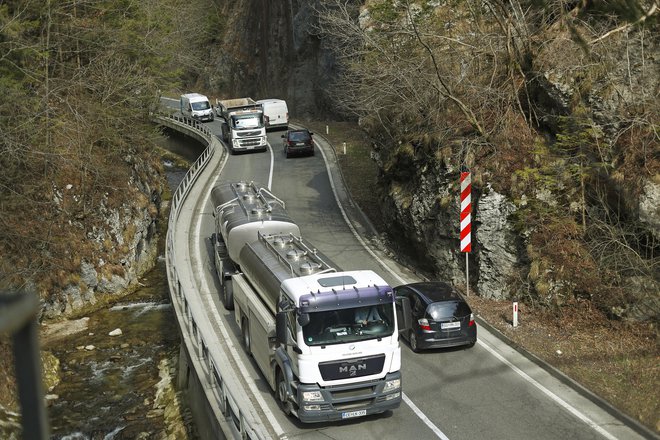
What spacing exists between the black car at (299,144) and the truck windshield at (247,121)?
101 inches

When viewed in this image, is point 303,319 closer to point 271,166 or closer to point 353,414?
point 353,414

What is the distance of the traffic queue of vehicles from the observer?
13.2 metres

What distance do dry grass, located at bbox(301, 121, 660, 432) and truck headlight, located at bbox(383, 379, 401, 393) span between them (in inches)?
174

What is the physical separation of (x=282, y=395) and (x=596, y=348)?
7929 mm

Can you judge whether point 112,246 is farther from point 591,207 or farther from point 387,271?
point 591,207

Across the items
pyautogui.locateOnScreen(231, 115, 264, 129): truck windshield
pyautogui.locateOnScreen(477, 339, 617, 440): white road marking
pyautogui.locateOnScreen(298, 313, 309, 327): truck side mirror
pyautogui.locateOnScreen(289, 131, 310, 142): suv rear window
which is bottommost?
pyautogui.locateOnScreen(477, 339, 617, 440): white road marking

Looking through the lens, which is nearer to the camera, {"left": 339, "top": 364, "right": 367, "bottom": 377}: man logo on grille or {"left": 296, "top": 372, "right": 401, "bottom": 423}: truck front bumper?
{"left": 296, "top": 372, "right": 401, "bottom": 423}: truck front bumper

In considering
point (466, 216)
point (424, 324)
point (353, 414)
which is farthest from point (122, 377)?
point (466, 216)

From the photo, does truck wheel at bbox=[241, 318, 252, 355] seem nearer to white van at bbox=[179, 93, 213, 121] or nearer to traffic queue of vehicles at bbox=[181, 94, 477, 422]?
traffic queue of vehicles at bbox=[181, 94, 477, 422]

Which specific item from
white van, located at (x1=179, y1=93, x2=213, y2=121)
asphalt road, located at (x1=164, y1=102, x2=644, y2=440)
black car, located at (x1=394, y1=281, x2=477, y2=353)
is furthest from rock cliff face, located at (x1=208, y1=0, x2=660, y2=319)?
white van, located at (x1=179, y1=93, x2=213, y2=121)

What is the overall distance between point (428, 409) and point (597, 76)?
36.3 feet

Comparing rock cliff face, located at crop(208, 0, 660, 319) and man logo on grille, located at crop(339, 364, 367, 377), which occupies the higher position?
rock cliff face, located at crop(208, 0, 660, 319)

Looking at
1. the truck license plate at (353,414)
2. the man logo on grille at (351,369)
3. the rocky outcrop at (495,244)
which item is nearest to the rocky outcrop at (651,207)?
the rocky outcrop at (495,244)

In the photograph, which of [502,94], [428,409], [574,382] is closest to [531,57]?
[502,94]
